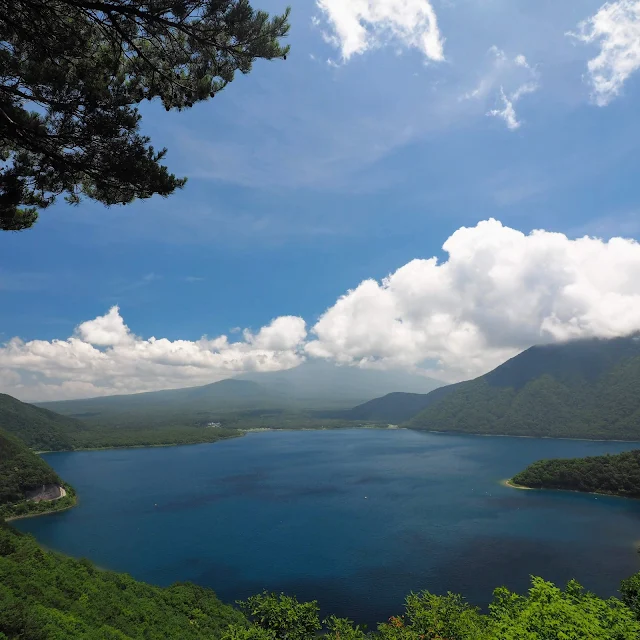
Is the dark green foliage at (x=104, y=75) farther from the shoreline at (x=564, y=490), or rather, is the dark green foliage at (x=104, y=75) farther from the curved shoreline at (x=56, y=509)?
the shoreline at (x=564, y=490)

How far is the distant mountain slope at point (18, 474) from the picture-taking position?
86.2 meters

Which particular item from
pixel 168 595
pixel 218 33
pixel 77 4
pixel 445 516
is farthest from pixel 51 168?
pixel 445 516

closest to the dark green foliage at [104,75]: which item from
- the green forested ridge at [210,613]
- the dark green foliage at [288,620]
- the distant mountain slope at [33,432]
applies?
the green forested ridge at [210,613]

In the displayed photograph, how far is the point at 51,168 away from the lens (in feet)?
46.0

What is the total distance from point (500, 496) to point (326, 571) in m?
64.0

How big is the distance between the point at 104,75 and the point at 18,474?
111m

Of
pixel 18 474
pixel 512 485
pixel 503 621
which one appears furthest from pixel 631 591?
pixel 18 474

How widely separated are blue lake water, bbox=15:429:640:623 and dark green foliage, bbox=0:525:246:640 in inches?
560

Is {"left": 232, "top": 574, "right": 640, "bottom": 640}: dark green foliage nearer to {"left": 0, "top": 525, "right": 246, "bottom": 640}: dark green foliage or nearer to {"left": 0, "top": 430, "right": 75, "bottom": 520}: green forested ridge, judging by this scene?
{"left": 0, "top": 525, "right": 246, "bottom": 640}: dark green foliage

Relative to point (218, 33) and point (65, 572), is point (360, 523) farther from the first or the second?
point (218, 33)

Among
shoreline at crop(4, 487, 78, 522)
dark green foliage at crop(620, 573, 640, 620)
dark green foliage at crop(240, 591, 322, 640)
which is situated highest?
dark green foliage at crop(620, 573, 640, 620)

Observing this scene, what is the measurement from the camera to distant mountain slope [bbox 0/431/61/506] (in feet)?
283

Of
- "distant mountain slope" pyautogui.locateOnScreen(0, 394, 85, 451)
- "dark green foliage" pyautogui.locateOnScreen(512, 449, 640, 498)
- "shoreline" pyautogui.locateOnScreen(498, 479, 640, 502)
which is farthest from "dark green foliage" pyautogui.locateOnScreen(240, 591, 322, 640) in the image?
"distant mountain slope" pyautogui.locateOnScreen(0, 394, 85, 451)

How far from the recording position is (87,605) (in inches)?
1136
